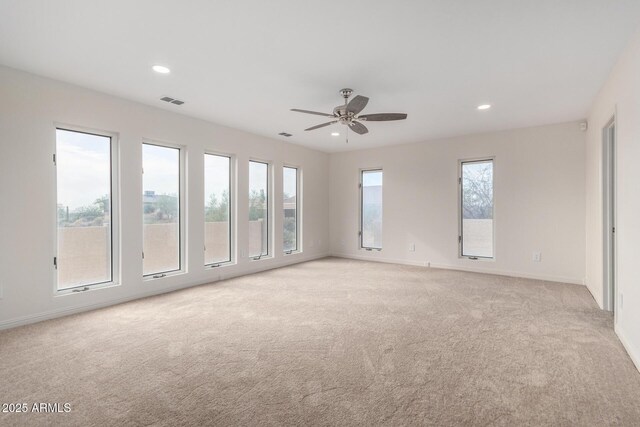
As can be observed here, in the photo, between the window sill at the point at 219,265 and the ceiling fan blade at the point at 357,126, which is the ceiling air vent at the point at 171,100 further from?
the window sill at the point at 219,265

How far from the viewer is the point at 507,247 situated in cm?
555

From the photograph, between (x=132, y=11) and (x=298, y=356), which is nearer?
(x=132, y=11)

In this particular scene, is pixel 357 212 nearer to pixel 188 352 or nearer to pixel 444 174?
pixel 444 174

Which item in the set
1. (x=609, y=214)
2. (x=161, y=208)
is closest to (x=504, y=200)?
(x=609, y=214)

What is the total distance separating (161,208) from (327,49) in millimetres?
3242

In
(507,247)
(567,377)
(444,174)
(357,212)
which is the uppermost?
(444,174)

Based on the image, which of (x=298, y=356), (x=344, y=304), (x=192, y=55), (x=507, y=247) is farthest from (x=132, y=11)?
(x=507, y=247)

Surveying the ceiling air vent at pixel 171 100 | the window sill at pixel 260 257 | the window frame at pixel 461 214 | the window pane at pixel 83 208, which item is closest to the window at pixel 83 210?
the window pane at pixel 83 208

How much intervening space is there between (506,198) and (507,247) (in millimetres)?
843

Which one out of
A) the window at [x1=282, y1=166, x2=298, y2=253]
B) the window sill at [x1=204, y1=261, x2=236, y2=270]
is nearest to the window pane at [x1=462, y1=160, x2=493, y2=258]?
the window at [x1=282, y1=166, x2=298, y2=253]

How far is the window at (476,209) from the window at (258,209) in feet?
12.1

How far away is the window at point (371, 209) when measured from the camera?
7.20 m

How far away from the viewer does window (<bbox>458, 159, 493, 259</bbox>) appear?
229 inches

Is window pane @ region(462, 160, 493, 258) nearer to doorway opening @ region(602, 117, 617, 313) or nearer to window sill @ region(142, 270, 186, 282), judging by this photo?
doorway opening @ region(602, 117, 617, 313)
